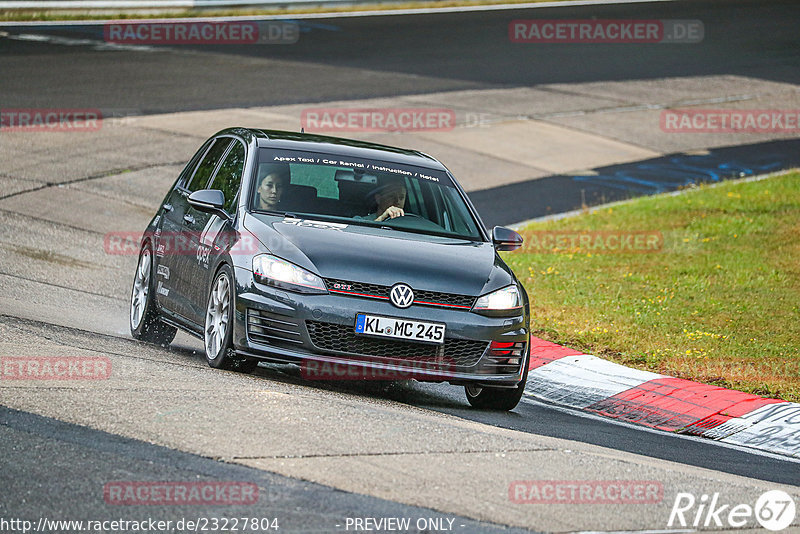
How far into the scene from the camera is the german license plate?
7613 millimetres

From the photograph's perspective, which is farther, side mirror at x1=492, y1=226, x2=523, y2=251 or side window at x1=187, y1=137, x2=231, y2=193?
side window at x1=187, y1=137, x2=231, y2=193

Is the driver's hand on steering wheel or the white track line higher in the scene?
the white track line

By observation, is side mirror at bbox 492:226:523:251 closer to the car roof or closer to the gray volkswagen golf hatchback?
the gray volkswagen golf hatchback

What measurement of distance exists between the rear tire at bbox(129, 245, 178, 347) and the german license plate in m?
2.67

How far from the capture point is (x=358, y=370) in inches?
303

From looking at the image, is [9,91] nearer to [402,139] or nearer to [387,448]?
[402,139]

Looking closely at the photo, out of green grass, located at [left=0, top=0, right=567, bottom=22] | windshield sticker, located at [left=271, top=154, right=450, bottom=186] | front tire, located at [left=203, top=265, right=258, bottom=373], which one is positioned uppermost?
green grass, located at [left=0, top=0, right=567, bottom=22]

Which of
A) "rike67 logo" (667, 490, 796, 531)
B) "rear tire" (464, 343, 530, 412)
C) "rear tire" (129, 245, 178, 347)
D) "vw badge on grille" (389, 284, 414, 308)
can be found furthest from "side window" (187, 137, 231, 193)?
"rike67 logo" (667, 490, 796, 531)

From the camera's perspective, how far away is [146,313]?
32.0 feet

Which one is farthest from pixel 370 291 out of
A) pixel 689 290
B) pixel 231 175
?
pixel 689 290

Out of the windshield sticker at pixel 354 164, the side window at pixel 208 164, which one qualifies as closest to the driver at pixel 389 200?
the windshield sticker at pixel 354 164

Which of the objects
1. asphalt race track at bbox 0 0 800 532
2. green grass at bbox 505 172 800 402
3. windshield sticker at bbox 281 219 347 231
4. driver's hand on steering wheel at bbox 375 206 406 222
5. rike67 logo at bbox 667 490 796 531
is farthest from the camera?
green grass at bbox 505 172 800 402

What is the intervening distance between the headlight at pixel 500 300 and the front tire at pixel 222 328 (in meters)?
1.50

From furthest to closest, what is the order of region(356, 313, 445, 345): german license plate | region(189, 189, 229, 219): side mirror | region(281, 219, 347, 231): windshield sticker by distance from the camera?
region(189, 189, 229, 219): side mirror → region(281, 219, 347, 231): windshield sticker → region(356, 313, 445, 345): german license plate
